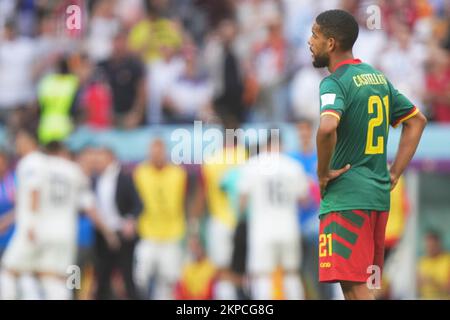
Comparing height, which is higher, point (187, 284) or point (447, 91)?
point (447, 91)

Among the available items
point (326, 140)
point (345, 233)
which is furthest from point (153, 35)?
point (326, 140)

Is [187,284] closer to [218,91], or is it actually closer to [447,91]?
[218,91]

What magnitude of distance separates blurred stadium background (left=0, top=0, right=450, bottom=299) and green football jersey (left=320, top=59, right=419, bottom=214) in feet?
22.6

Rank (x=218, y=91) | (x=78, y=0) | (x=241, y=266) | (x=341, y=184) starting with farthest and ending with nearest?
(x=78, y=0) → (x=218, y=91) → (x=241, y=266) → (x=341, y=184)

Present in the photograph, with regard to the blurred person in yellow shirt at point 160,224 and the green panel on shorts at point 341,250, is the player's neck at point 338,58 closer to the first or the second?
the green panel on shorts at point 341,250

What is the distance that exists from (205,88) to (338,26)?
9.09 meters

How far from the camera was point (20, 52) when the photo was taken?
690 inches

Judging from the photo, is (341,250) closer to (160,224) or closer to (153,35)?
(160,224)

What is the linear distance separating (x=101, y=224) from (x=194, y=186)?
124cm

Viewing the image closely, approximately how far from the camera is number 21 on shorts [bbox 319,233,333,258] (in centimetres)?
788

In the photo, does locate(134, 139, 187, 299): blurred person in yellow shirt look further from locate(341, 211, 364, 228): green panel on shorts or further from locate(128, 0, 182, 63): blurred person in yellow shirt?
locate(341, 211, 364, 228): green panel on shorts

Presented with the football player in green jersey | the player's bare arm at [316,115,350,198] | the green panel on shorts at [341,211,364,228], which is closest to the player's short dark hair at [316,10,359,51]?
the football player in green jersey
